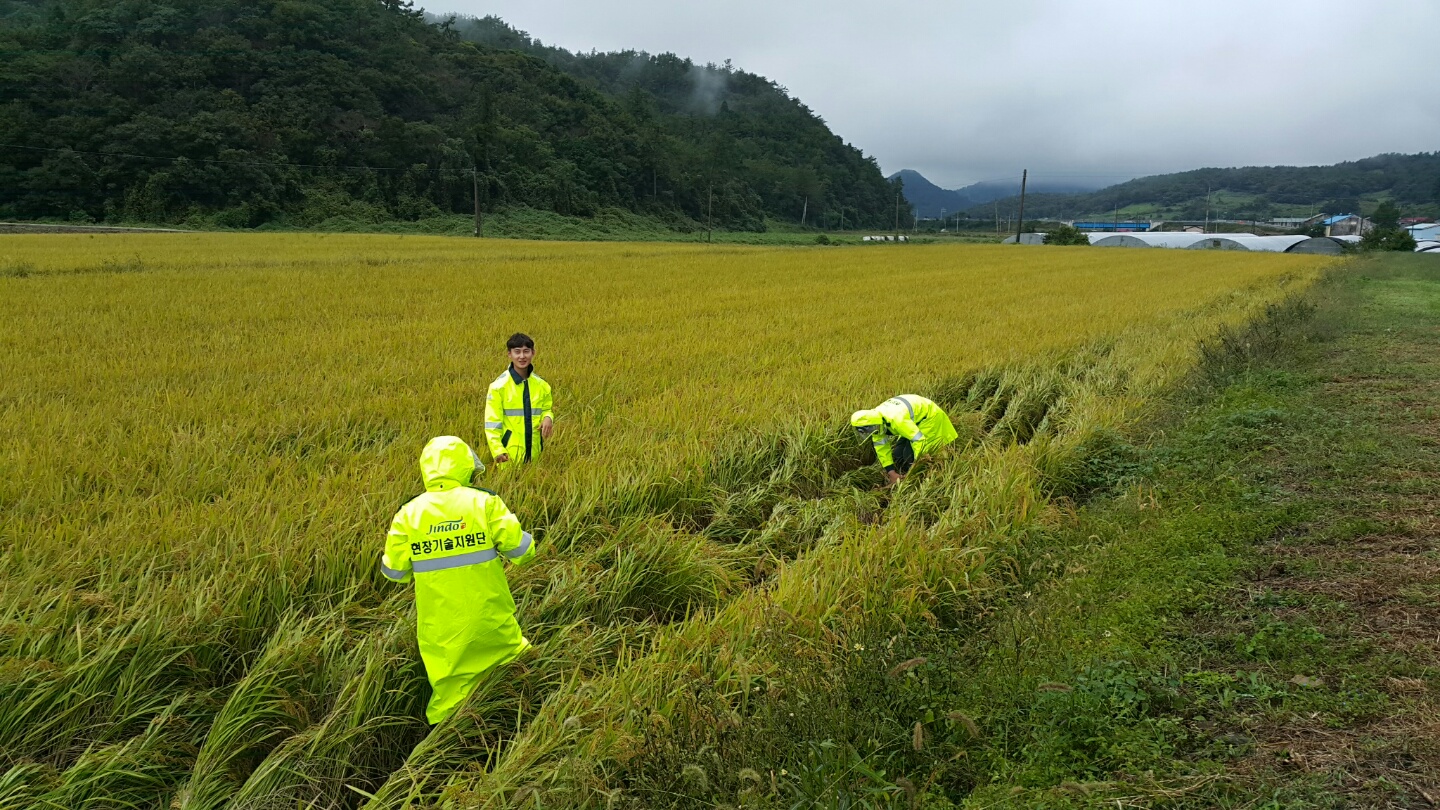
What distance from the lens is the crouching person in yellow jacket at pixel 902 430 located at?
186 inches

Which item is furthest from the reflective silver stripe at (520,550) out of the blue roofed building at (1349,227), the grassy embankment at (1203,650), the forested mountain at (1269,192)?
the forested mountain at (1269,192)

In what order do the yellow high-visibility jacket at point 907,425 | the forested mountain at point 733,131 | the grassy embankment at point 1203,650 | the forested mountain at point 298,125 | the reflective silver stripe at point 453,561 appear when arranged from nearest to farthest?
the grassy embankment at point 1203,650
the reflective silver stripe at point 453,561
the yellow high-visibility jacket at point 907,425
the forested mountain at point 298,125
the forested mountain at point 733,131

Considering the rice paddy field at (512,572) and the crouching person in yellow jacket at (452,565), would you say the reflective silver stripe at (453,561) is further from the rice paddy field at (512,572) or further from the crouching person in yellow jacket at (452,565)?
the rice paddy field at (512,572)

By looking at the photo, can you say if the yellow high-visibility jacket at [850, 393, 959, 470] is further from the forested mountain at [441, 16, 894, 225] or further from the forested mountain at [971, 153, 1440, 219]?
the forested mountain at [971, 153, 1440, 219]

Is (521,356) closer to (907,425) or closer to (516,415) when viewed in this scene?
(516,415)

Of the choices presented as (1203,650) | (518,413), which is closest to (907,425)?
(1203,650)

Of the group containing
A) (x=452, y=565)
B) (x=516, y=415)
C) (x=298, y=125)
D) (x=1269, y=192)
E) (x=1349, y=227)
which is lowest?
(x=452, y=565)

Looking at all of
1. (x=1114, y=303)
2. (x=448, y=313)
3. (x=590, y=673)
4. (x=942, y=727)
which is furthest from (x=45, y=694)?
(x=1114, y=303)

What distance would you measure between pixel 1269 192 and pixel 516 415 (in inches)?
7018

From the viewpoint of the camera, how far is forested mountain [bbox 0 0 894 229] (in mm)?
39906

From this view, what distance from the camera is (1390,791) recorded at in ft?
6.65

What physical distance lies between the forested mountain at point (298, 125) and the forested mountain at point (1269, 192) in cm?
10615

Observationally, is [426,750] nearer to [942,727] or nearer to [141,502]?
[942,727]

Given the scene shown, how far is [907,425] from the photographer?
4.71 meters
